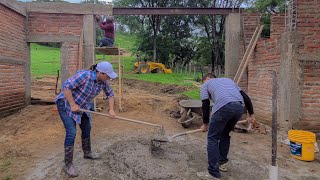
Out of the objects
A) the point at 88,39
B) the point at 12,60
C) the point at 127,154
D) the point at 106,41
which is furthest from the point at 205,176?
the point at 12,60

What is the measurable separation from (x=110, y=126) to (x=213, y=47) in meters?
21.7

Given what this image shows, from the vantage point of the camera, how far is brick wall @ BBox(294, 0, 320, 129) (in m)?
6.82

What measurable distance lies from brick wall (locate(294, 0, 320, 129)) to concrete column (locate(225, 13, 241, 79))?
10.4ft

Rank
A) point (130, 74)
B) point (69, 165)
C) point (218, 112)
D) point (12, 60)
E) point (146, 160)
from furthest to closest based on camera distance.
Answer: point (130, 74), point (12, 60), point (146, 160), point (69, 165), point (218, 112)

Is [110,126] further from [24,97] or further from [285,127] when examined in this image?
[285,127]

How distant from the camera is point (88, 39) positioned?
31.4 feet

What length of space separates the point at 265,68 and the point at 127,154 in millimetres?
4581

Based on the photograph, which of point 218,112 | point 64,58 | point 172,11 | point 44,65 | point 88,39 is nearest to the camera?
point 218,112

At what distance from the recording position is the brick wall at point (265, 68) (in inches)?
293

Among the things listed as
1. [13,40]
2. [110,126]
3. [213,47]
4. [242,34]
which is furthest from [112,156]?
[213,47]

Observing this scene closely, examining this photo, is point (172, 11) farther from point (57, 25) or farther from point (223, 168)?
point (223, 168)

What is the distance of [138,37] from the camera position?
30891mm

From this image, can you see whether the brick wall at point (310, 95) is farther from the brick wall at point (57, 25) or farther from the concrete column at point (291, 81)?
the brick wall at point (57, 25)

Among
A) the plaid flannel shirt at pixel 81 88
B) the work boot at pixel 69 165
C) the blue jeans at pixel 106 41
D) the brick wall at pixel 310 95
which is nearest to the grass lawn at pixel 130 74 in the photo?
the blue jeans at pixel 106 41
